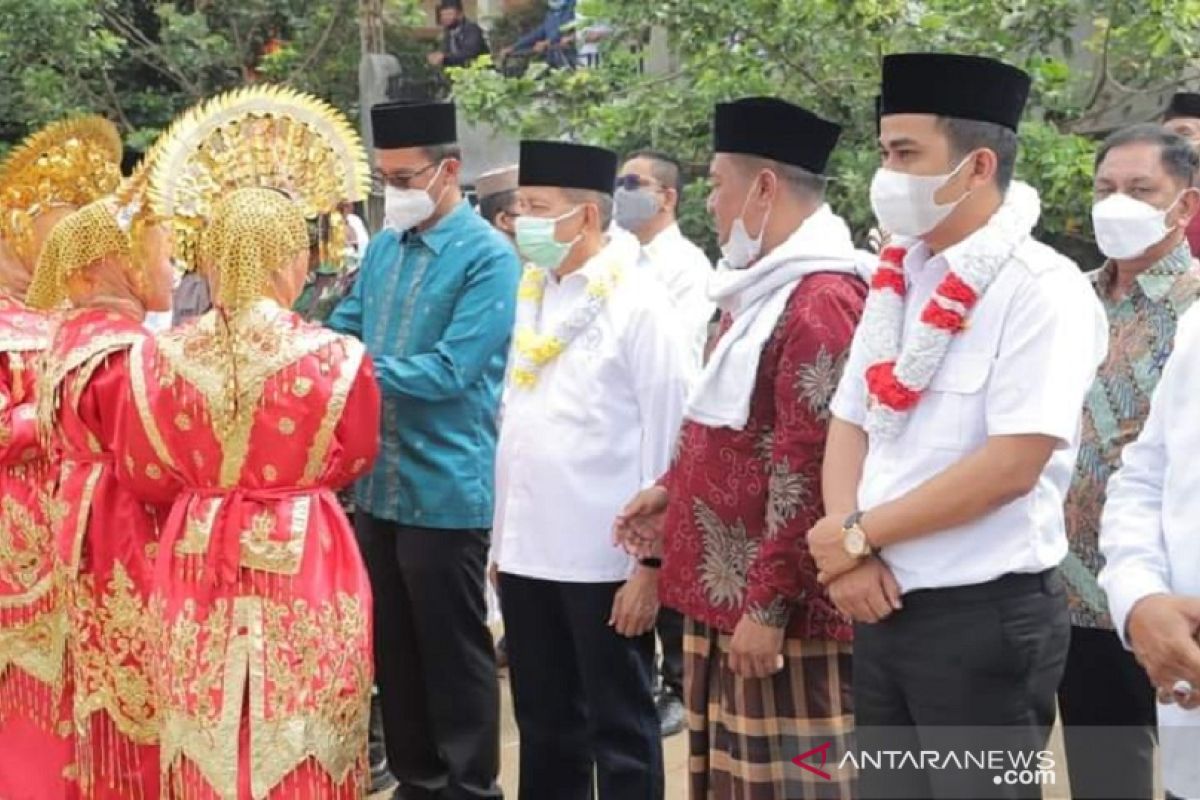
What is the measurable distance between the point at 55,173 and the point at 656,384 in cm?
203

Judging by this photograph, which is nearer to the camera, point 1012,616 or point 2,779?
point 1012,616

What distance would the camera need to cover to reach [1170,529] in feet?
9.06

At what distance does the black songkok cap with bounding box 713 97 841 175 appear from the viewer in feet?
11.8

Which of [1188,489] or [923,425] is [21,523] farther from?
[1188,489]

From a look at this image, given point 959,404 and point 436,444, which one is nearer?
point 959,404

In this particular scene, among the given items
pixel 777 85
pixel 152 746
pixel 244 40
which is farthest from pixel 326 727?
pixel 244 40

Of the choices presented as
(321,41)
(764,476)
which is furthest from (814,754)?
(321,41)

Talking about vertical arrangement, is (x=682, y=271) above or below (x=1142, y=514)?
below

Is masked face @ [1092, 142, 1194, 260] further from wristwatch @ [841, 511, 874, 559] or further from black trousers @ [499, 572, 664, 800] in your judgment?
black trousers @ [499, 572, 664, 800]

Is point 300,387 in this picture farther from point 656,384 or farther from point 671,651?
point 671,651

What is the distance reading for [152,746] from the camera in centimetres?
442

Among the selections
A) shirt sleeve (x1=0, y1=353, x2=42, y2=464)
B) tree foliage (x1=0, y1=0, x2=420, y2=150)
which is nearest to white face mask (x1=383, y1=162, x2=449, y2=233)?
shirt sleeve (x1=0, y1=353, x2=42, y2=464)

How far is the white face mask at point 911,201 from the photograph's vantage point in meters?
3.00

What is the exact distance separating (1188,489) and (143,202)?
109 inches
